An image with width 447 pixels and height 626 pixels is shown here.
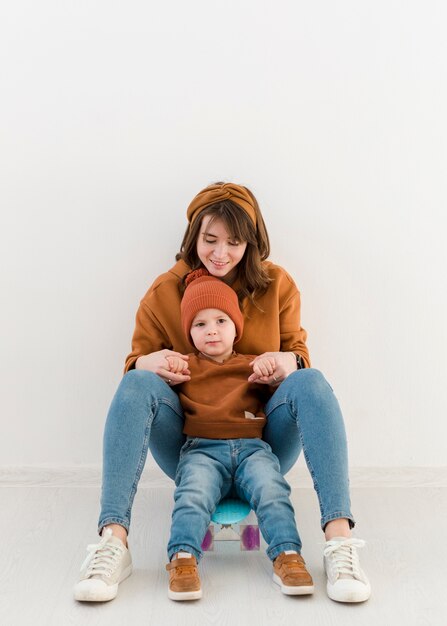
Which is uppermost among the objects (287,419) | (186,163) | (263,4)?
(263,4)

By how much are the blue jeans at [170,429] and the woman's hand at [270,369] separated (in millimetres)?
42

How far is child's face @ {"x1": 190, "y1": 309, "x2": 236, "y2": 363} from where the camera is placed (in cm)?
195

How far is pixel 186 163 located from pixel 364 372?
73 centimetres

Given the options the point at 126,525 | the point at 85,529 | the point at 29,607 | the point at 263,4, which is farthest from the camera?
the point at 263,4

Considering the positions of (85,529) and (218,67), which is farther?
(218,67)

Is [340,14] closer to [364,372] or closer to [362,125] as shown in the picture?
[362,125]

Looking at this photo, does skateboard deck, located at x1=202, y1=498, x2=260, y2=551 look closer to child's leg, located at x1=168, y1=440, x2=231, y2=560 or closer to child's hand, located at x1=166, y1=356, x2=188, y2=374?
child's leg, located at x1=168, y1=440, x2=231, y2=560

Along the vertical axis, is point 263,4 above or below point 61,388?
above

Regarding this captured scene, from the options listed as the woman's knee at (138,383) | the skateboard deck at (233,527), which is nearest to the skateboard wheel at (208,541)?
the skateboard deck at (233,527)

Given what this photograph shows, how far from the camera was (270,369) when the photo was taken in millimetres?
1914

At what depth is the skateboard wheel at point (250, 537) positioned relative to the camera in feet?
6.19

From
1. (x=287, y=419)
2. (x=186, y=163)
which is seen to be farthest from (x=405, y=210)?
(x=287, y=419)

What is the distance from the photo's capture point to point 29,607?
161 cm

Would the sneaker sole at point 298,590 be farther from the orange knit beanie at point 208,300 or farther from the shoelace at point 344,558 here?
the orange knit beanie at point 208,300
